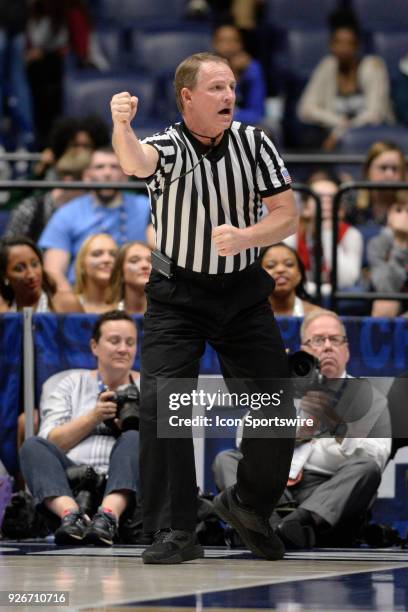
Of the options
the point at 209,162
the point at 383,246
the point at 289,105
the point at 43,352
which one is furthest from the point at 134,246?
the point at 289,105

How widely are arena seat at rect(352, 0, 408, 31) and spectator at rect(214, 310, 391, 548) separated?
6.70m

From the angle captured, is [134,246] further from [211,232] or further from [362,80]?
[362,80]

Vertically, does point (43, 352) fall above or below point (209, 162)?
below

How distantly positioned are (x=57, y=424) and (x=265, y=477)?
1.74 metres

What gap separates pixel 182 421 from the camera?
19.8ft

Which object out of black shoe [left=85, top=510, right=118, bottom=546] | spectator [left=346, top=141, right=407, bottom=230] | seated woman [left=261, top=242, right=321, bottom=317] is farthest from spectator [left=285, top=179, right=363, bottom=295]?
black shoe [left=85, top=510, right=118, bottom=546]

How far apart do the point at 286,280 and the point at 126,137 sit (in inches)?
110

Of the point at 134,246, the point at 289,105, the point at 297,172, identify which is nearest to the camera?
the point at 134,246

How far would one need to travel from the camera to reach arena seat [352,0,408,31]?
13.6 m

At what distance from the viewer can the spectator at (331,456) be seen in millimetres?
6984

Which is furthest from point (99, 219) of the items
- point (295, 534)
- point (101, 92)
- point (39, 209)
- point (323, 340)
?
point (295, 534)

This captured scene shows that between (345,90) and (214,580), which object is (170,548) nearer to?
(214,580)

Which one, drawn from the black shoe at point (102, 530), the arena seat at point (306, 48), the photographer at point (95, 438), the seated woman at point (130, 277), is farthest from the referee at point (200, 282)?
the arena seat at point (306, 48)

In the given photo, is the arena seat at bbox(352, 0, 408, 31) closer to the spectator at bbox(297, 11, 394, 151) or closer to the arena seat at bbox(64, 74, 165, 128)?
the spectator at bbox(297, 11, 394, 151)
